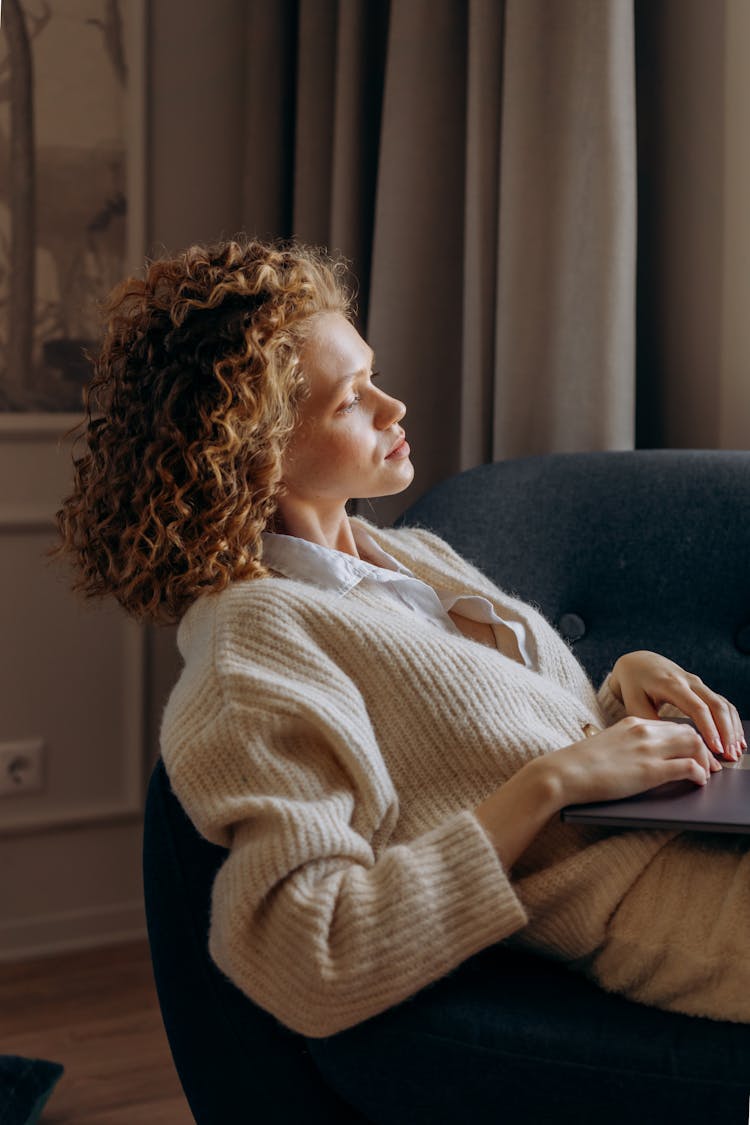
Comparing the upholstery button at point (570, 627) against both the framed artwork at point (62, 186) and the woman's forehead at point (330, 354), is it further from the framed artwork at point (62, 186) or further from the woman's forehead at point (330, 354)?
the framed artwork at point (62, 186)

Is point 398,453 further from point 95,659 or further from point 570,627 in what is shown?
point 95,659

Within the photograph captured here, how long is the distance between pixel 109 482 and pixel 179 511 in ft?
0.32

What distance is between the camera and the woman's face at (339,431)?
4.02 feet

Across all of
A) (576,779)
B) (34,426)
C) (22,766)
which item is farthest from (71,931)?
(576,779)

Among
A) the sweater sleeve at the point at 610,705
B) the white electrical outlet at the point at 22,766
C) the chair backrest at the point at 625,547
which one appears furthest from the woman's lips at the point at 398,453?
the white electrical outlet at the point at 22,766

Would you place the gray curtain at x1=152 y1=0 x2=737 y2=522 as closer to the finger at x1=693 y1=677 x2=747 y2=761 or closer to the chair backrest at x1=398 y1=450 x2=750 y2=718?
the chair backrest at x1=398 y1=450 x2=750 y2=718

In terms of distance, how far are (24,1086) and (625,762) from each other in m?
1.15

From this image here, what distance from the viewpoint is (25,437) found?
2150 mm

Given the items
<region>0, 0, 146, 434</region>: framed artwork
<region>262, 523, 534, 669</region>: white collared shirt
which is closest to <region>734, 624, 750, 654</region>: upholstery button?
<region>262, 523, 534, 669</region>: white collared shirt

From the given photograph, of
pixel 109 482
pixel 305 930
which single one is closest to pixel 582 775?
pixel 305 930

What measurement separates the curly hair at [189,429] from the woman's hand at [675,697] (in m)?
0.40

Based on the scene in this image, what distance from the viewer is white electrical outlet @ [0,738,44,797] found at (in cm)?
217

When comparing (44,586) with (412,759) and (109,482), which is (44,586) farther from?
(412,759)

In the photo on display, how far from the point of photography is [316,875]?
0.93 metres
